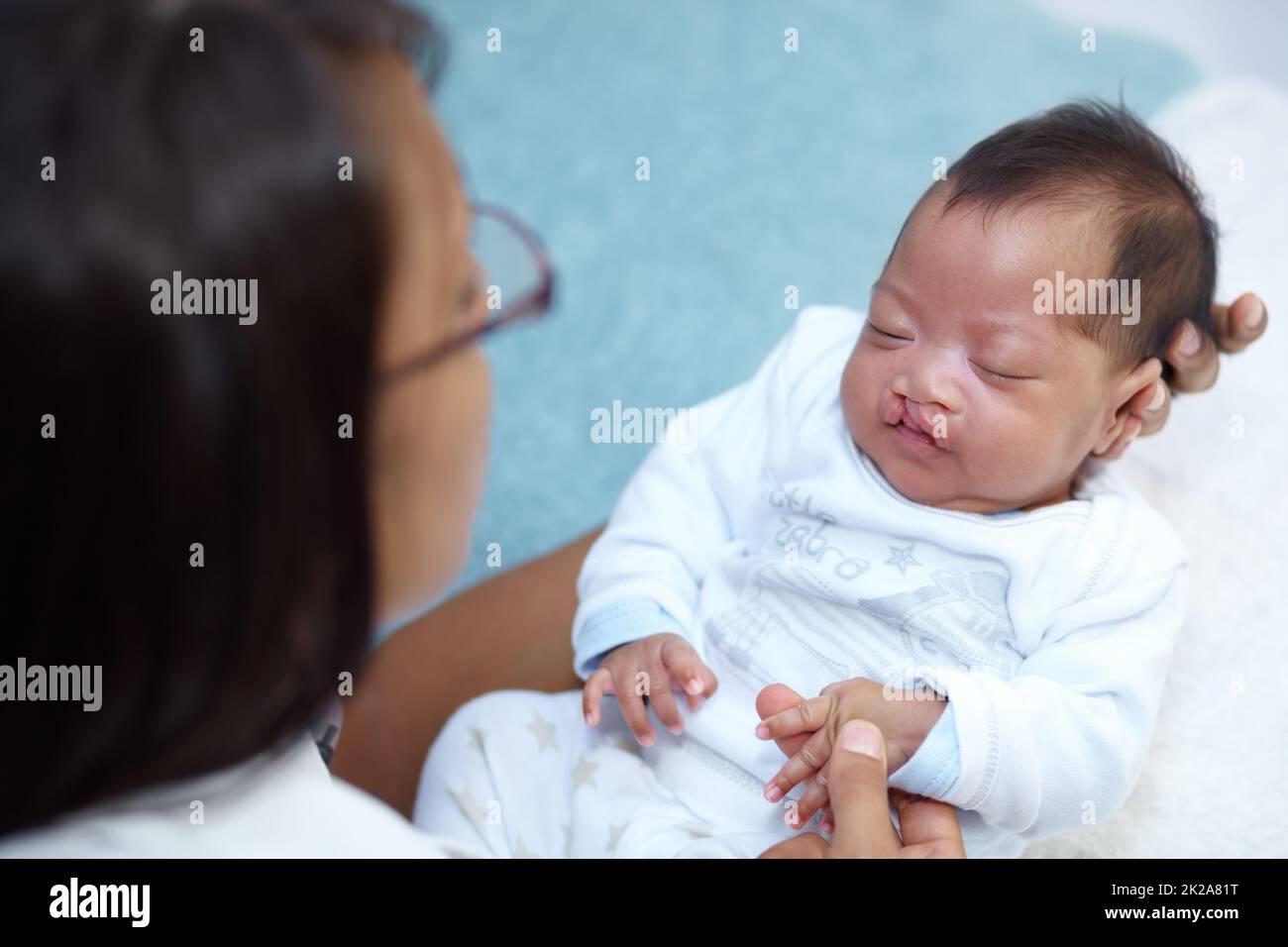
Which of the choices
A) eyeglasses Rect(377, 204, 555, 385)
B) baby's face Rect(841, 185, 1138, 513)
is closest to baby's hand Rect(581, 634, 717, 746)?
baby's face Rect(841, 185, 1138, 513)

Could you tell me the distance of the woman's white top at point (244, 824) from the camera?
0.58m

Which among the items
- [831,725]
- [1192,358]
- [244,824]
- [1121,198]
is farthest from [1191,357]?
[244,824]

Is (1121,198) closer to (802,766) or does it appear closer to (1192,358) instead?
(1192,358)

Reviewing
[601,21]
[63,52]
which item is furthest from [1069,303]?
[601,21]

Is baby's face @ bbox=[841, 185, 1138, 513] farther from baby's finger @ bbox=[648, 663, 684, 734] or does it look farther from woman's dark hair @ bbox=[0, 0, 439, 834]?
woman's dark hair @ bbox=[0, 0, 439, 834]

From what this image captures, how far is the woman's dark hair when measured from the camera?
44 centimetres

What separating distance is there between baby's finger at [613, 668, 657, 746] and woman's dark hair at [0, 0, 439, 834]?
0.41 m

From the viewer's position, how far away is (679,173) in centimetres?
191

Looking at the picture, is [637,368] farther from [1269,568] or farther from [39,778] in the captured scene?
[39,778]

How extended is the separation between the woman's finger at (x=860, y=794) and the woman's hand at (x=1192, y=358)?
15.0 inches

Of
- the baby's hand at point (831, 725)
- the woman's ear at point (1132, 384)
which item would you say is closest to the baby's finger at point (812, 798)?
the baby's hand at point (831, 725)

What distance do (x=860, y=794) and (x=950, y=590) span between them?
24 cm

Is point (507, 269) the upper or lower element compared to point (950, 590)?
A: upper

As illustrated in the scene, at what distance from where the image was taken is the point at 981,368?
0.91 meters
